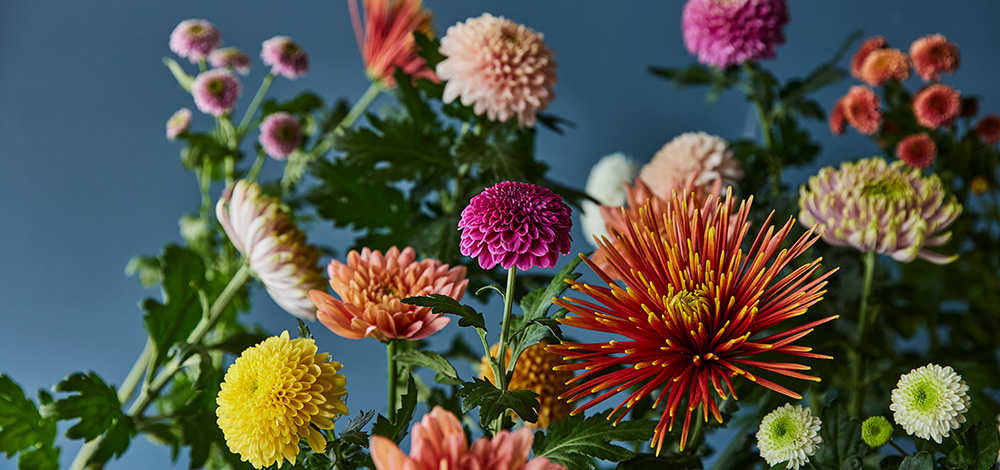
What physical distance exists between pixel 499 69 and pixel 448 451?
405mm

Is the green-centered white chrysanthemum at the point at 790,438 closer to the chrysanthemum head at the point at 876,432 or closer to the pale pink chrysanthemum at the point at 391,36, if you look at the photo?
the chrysanthemum head at the point at 876,432

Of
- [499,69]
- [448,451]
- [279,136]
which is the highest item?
[279,136]

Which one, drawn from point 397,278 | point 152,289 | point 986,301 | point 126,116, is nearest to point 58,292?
point 152,289

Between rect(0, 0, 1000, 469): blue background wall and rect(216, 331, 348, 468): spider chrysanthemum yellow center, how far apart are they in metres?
0.62

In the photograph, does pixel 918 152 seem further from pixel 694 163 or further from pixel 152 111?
pixel 152 111

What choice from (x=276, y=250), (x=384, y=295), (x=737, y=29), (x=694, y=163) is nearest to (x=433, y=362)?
(x=384, y=295)

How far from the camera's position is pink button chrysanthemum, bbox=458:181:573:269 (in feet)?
1.12

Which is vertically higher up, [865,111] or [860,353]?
[865,111]

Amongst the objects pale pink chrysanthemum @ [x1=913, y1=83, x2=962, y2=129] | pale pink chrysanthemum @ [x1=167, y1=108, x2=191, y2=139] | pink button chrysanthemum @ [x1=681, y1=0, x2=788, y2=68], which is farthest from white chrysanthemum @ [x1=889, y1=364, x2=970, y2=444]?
pale pink chrysanthemum @ [x1=167, y1=108, x2=191, y2=139]

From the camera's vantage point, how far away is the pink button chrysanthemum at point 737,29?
76 centimetres

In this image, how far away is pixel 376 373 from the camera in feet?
3.45

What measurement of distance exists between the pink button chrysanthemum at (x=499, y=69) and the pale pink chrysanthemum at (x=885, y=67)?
524 millimetres

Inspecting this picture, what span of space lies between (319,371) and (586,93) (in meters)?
0.93

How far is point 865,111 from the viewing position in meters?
0.90
